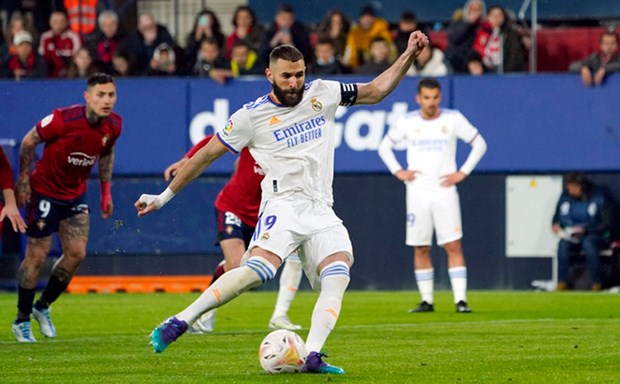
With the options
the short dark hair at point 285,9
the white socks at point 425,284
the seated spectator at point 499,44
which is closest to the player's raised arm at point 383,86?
the white socks at point 425,284

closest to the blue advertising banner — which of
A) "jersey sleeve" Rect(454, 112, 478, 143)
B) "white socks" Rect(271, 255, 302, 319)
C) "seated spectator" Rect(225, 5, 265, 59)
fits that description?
"seated spectator" Rect(225, 5, 265, 59)

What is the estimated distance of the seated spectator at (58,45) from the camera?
22484 mm

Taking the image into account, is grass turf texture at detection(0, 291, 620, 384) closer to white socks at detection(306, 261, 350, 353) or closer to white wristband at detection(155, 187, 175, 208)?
white socks at detection(306, 261, 350, 353)

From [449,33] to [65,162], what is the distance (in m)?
10.00

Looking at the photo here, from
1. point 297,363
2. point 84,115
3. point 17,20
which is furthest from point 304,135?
point 17,20

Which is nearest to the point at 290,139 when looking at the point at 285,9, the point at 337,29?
the point at 285,9

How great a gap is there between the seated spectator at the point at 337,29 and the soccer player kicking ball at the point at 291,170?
12.0 m

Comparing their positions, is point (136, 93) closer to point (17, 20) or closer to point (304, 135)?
point (17, 20)

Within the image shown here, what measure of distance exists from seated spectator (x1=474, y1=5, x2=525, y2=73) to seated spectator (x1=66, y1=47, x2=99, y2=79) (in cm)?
595

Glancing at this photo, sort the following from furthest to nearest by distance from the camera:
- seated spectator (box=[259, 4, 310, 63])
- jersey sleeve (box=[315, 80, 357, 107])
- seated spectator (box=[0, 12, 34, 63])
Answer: seated spectator (box=[0, 12, 34, 63])
seated spectator (box=[259, 4, 310, 63])
jersey sleeve (box=[315, 80, 357, 107])

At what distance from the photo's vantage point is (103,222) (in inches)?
854

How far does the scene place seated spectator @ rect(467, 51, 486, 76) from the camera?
21.5 meters

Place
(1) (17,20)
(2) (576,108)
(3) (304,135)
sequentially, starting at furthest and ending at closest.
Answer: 1. (1) (17,20)
2. (2) (576,108)
3. (3) (304,135)

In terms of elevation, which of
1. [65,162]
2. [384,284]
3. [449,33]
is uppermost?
[449,33]
